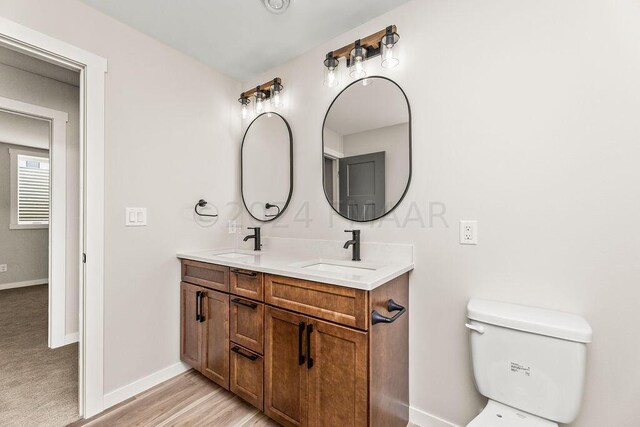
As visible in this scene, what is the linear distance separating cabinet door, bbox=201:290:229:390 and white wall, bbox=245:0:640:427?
3.40ft

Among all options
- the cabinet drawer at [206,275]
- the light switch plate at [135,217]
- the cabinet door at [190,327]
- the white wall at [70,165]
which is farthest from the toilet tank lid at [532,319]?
the white wall at [70,165]

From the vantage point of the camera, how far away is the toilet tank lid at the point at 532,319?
3.51 feet

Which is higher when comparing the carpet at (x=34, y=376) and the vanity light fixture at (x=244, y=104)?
the vanity light fixture at (x=244, y=104)

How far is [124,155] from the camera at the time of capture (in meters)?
1.83

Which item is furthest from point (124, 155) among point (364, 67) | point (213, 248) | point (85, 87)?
point (364, 67)

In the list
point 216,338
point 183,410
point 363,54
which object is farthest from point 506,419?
point 363,54

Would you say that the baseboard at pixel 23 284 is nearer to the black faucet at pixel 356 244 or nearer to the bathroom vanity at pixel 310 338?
the bathroom vanity at pixel 310 338

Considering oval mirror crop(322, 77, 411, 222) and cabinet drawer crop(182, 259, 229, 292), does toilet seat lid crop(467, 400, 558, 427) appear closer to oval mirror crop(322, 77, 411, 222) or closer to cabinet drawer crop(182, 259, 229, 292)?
oval mirror crop(322, 77, 411, 222)

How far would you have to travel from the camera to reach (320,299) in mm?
1335

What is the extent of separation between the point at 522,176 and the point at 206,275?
6.36 ft

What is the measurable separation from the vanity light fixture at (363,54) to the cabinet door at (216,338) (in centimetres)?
164

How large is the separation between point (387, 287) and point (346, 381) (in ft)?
1.49

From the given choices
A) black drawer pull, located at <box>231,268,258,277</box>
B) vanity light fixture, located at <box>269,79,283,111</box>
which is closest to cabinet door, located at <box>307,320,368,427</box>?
black drawer pull, located at <box>231,268,258,277</box>

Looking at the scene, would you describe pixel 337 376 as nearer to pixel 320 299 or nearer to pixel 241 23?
pixel 320 299
